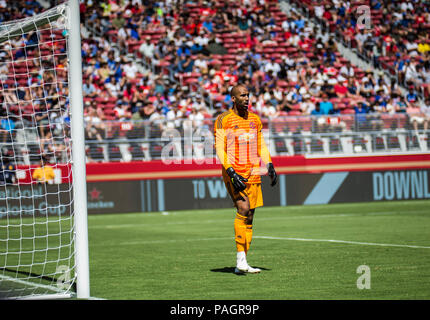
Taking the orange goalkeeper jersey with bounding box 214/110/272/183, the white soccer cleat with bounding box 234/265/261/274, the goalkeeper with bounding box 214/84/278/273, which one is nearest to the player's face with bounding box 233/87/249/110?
the goalkeeper with bounding box 214/84/278/273

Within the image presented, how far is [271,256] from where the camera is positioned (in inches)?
431

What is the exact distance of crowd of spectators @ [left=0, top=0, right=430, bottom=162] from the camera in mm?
25188

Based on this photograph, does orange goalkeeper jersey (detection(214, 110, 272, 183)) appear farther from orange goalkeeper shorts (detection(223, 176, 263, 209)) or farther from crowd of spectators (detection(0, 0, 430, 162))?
crowd of spectators (detection(0, 0, 430, 162))

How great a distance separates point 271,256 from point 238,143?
7.71 ft

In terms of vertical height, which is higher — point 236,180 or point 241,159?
point 241,159

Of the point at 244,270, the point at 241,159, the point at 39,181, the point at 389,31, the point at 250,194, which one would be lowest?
the point at 244,270

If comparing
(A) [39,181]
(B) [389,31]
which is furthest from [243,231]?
(B) [389,31]

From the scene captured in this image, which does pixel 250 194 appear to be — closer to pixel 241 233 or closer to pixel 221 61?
pixel 241 233

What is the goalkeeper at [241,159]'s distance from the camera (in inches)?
357

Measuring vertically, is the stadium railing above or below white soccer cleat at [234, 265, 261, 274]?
above

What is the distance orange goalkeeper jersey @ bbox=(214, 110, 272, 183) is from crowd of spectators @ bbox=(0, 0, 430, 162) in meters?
13.8

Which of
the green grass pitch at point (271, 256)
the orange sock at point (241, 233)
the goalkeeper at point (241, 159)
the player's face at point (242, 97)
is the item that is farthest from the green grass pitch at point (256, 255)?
the player's face at point (242, 97)

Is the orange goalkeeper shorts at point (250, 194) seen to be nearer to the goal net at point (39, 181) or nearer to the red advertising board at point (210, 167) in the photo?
the goal net at point (39, 181)
